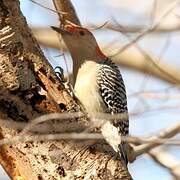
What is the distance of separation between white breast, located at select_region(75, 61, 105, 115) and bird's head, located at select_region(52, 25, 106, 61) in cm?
12

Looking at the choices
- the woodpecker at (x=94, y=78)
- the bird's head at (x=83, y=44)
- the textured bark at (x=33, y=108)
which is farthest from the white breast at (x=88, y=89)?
the textured bark at (x=33, y=108)

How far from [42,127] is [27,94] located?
229 millimetres

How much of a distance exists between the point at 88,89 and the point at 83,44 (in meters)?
0.44

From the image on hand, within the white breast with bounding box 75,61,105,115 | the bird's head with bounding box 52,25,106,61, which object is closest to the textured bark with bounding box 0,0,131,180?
the white breast with bounding box 75,61,105,115

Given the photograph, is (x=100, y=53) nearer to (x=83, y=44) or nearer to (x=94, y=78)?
(x=83, y=44)

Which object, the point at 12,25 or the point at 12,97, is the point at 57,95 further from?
the point at 12,25

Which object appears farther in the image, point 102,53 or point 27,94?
point 102,53

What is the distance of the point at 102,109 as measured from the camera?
3.98 m

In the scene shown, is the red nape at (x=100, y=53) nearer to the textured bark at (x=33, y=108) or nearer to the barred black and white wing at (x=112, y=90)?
the barred black and white wing at (x=112, y=90)

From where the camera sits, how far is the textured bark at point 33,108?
274 centimetres

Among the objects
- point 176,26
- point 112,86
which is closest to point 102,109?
point 112,86

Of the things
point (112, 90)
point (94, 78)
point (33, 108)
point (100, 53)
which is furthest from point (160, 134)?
point (33, 108)

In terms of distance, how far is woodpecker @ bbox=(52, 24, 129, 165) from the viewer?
393cm

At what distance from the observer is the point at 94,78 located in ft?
13.5
